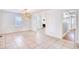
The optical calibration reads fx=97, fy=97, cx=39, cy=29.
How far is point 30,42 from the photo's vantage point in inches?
87.8

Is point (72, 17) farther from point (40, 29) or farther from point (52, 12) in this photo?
point (40, 29)

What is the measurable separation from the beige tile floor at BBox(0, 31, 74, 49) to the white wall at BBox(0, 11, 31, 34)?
116 mm

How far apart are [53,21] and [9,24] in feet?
3.41

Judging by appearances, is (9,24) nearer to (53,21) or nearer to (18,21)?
(18,21)

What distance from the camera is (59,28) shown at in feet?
7.41

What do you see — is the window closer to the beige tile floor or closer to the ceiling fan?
the ceiling fan

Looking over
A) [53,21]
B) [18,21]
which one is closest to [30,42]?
[18,21]

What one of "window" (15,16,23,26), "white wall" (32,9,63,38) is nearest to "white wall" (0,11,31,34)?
"window" (15,16,23,26)

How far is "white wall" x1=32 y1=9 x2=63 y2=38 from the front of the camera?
2230 mm

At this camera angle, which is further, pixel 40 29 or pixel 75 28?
pixel 40 29
